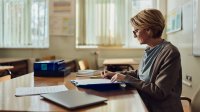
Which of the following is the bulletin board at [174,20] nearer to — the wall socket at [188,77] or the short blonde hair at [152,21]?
the wall socket at [188,77]

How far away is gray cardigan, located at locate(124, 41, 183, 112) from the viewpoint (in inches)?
49.8

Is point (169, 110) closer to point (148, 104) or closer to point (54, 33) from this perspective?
point (148, 104)

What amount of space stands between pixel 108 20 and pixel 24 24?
172 cm

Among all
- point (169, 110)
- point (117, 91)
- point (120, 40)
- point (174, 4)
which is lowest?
point (169, 110)

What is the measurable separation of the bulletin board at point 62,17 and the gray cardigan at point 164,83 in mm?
3579

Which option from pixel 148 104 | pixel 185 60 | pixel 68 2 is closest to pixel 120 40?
pixel 68 2

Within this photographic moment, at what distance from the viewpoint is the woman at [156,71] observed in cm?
128

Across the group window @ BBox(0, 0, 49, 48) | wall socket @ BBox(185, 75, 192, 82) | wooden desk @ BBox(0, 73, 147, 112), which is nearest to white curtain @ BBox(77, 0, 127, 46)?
window @ BBox(0, 0, 49, 48)

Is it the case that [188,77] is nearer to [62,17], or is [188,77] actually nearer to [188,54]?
[188,54]

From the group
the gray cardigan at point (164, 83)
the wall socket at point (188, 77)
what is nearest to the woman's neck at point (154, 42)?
the gray cardigan at point (164, 83)

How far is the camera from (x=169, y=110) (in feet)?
4.41

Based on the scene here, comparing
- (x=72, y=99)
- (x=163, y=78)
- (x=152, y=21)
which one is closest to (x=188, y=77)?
(x=152, y=21)

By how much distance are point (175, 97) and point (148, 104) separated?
0.50 feet

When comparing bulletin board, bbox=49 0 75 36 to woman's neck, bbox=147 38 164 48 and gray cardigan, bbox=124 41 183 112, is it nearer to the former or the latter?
woman's neck, bbox=147 38 164 48
